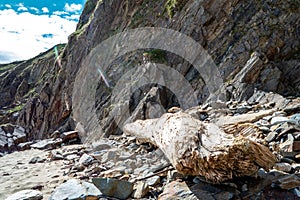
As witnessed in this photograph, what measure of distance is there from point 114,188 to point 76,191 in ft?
1.83

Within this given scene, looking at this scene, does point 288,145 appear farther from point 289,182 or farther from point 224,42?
point 224,42

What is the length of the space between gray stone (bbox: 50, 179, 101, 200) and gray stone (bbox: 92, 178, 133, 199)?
0.08m

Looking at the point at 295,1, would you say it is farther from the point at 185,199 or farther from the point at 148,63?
the point at 185,199

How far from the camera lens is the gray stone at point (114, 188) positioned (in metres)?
3.58

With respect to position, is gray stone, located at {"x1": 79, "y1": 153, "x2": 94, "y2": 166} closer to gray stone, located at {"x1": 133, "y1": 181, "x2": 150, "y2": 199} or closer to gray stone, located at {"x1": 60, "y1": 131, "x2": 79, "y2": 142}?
gray stone, located at {"x1": 133, "y1": 181, "x2": 150, "y2": 199}

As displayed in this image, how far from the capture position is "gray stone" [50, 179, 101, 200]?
348 centimetres

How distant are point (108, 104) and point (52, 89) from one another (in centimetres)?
2130

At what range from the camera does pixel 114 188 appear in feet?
11.9

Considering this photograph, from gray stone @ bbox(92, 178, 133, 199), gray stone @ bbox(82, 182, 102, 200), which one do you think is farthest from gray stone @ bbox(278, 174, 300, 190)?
gray stone @ bbox(82, 182, 102, 200)

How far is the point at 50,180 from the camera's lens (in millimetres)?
5125

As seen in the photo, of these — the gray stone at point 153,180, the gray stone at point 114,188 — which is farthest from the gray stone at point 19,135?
the gray stone at point 153,180

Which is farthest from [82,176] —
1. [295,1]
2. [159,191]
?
[295,1]

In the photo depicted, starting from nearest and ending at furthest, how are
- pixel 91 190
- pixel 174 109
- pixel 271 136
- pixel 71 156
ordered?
pixel 91 190 → pixel 271 136 → pixel 71 156 → pixel 174 109

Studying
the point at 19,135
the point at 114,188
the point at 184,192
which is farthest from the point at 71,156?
the point at 19,135
